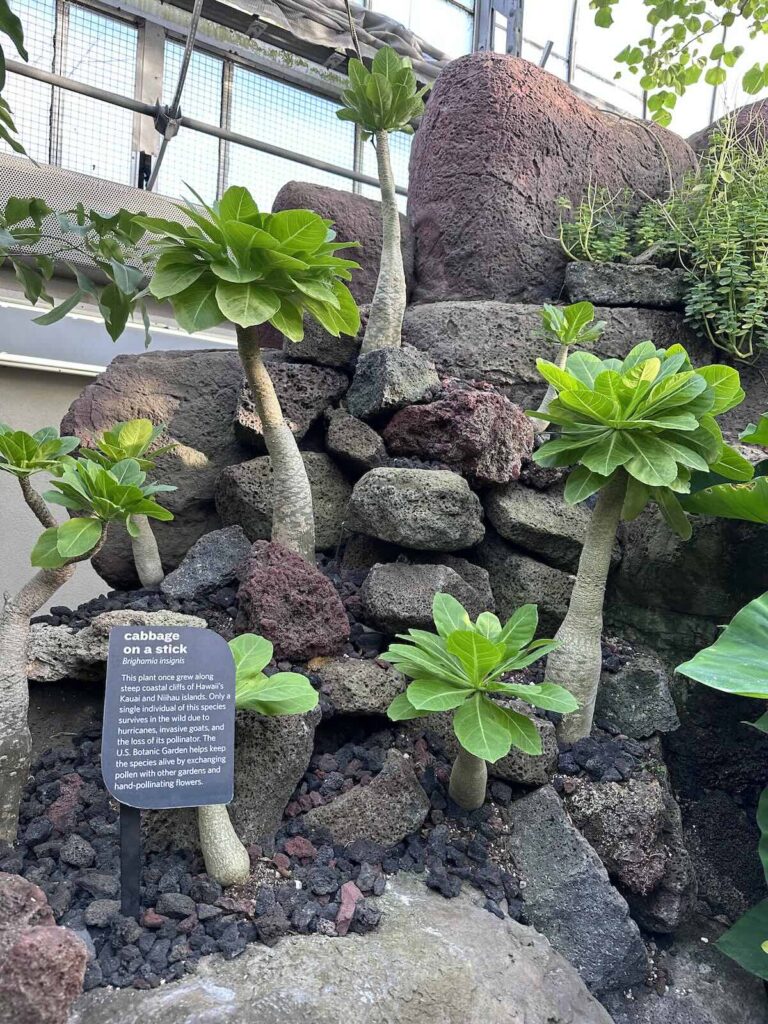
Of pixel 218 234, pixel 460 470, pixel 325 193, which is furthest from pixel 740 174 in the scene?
pixel 218 234

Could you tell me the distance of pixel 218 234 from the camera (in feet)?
7.59

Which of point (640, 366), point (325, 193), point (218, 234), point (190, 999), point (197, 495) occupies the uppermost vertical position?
point (325, 193)

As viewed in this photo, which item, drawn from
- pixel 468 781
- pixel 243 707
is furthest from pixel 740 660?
pixel 243 707

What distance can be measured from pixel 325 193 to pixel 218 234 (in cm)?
165

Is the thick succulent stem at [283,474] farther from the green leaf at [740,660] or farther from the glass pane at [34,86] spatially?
the glass pane at [34,86]

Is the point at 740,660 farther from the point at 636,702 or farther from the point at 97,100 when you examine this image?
the point at 97,100

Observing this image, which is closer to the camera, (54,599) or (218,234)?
(218,234)

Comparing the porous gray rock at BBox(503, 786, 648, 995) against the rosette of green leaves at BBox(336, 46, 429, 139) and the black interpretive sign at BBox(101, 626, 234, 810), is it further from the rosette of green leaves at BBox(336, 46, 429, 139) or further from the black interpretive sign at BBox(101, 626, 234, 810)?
the rosette of green leaves at BBox(336, 46, 429, 139)

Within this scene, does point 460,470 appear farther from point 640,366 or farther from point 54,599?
point 54,599

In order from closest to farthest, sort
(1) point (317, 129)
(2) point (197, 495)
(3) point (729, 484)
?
(3) point (729, 484)
(2) point (197, 495)
(1) point (317, 129)

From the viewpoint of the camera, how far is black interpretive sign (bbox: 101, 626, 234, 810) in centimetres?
172

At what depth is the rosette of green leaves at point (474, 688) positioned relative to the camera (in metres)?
1.95

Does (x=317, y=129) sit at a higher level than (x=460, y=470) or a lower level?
higher

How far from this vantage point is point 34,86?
4.48m
